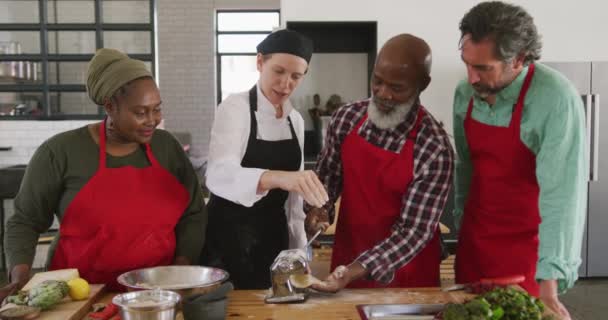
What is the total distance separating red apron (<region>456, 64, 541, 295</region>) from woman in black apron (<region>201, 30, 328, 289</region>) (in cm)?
63

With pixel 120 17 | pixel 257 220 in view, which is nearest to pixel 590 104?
pixel 257 220

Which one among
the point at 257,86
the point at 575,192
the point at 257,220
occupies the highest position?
the point at 257,86

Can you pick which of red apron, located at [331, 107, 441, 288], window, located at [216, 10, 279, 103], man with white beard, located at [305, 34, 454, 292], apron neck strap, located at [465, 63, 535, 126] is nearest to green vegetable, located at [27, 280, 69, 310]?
man with white beard, located at [305, 34, 454, 292]

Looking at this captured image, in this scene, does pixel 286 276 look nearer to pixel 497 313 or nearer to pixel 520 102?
pixel 497 313

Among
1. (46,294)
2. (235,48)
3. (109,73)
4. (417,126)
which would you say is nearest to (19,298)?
(46,294)

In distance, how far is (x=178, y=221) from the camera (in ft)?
6.40

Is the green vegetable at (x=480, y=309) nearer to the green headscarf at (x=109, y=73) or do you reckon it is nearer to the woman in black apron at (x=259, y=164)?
the woman in black apron at (x=259, y=164)

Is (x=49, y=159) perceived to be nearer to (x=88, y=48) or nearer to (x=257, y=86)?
(x=257, y=86)

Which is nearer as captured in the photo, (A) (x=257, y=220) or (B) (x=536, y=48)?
(B) (x=536, y=48)

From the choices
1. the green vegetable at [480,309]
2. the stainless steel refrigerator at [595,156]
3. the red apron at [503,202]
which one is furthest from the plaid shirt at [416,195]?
the stainless steel refrigerator at [595,156]

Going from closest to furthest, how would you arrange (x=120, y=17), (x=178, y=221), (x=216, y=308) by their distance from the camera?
(x=216, y=308)
(x=178, y=221)
(x=120, y=17)

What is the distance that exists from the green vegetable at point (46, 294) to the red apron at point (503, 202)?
4.38 feet

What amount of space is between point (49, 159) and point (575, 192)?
1575 mm

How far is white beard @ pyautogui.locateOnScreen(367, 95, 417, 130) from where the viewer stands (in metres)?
1.91
